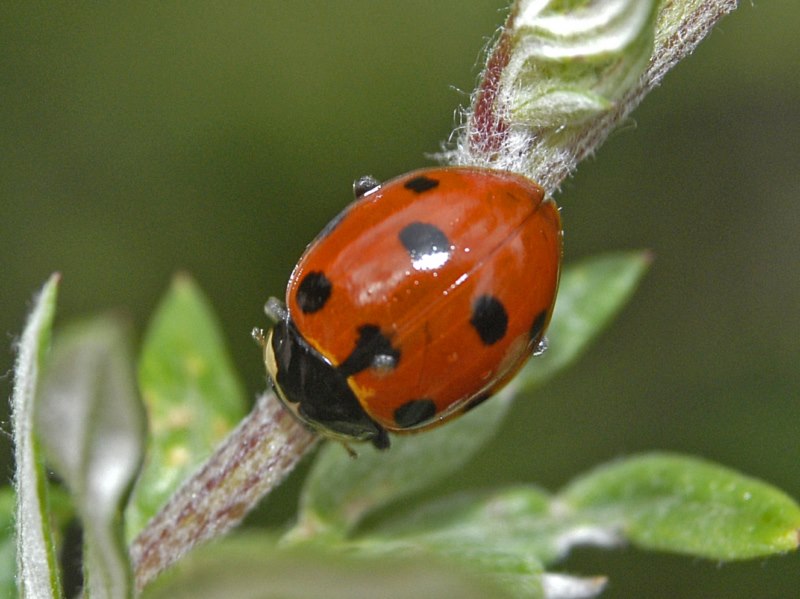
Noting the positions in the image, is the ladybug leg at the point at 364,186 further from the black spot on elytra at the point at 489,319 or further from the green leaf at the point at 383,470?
the green leaf at the point at 383,470

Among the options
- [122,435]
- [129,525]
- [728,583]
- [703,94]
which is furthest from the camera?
[703,94]

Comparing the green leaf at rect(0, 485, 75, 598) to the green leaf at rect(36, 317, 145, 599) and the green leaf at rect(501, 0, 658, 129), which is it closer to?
the green leaf at rect(36, 317, 145, 599)

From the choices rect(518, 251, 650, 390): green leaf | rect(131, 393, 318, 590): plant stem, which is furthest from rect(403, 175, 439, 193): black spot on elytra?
rect(518, 251, 650, 390): green leaf

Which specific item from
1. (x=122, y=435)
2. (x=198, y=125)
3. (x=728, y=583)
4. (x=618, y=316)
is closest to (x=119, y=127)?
(x=198, y=125)

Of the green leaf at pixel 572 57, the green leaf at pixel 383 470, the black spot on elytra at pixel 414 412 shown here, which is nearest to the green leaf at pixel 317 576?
the green leaf at pixel 572 57

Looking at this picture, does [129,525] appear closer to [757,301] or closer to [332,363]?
[332,363]

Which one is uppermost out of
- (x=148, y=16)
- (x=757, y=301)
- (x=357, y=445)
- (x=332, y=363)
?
(x=148, y=16)
